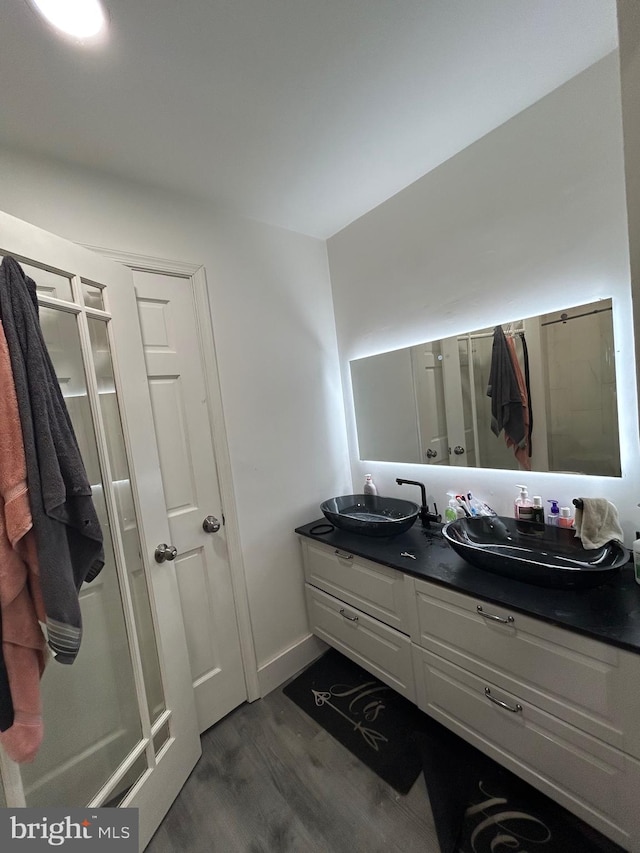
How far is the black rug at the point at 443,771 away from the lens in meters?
1.11

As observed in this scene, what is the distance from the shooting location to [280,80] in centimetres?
110

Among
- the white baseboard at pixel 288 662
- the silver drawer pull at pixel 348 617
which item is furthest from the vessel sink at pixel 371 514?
the white baseboard at pixel 288 662

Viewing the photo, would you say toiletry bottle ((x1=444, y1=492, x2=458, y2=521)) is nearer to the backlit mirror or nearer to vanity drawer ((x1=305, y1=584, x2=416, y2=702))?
the backlit mirror

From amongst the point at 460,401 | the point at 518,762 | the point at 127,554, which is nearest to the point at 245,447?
the point at 127,554

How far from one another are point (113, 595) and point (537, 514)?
1.71m

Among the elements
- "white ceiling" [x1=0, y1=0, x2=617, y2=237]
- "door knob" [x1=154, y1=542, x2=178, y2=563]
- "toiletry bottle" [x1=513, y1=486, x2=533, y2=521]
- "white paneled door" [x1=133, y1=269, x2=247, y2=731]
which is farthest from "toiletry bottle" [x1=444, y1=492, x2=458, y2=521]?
"white ceiling" [x1=0, y1=0, x2=617, y2=237]

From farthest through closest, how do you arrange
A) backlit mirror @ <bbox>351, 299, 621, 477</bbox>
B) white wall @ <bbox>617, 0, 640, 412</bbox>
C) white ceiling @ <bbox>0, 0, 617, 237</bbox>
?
backlit mirror @ <bbox>351, 299, 621, 477</bbox>
white ceiling @ <bbox>0, 0, 617, 237</bbox>
white wall @ <bbox>617, 0, 640, 412</bbox>

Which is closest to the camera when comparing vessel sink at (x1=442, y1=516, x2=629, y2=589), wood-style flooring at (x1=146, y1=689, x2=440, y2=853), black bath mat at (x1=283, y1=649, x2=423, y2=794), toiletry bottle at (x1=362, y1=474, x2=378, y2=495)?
vessel sink at (x1=442, y1=516, x2=629, y2=589)

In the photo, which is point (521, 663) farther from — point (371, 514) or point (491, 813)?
point (371, 514)

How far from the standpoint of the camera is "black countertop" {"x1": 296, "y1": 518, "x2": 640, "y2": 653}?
0.95 metres

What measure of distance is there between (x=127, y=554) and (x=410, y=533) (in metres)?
1.28

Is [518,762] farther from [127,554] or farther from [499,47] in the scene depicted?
[499,47]

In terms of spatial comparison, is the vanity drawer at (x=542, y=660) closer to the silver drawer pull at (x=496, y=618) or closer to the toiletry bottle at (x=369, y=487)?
the silver drawer pull at (x=496, y=618)

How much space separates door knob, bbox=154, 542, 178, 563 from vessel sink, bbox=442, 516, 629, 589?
1.12m
